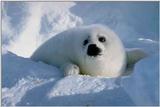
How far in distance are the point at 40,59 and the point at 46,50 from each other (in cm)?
14

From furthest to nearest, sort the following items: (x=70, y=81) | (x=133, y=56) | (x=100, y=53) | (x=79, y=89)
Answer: (x=133, y=56) < (x=100, y=53) < (x=70, y=81) < (x=79, y=89)

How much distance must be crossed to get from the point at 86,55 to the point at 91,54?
126 millimetres

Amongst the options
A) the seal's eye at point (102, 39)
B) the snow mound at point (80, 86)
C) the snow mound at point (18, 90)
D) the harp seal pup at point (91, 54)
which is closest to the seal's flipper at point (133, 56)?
the harp seal pup at point (91, 54)

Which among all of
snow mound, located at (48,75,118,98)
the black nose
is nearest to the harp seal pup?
the black nose

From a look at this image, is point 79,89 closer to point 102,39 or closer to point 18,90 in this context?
point 18,90

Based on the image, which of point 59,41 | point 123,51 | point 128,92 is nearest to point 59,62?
point 59,41

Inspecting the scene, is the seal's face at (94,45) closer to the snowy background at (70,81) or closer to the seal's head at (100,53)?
the seal's head at (100,53)

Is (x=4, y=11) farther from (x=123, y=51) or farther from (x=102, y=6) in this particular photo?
(x=123, y=51)

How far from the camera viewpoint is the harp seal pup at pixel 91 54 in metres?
5.57

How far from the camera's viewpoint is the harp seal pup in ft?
18.3

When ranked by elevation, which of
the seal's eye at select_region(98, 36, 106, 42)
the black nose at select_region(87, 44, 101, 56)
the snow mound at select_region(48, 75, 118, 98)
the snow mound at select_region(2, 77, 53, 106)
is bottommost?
the snow mound at select_region(2, 77, 53, 106)

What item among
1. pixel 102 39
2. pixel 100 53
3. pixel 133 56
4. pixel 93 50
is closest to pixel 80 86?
pixel 93 50

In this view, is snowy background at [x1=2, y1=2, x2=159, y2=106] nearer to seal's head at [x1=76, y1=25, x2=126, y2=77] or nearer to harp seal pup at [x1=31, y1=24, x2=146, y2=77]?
harp seal pup at [x1=31, y1=24, x2=146, y2=77]

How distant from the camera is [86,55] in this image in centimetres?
559
